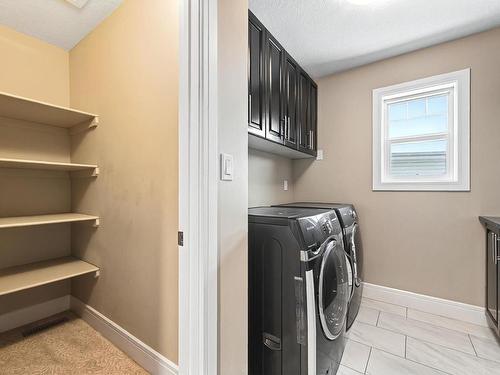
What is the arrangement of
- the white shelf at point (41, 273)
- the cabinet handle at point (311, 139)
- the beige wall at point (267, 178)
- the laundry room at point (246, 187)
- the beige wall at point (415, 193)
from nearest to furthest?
the laundry room at point (246, 187), the white shelf at point (41, 273), the beige wall at point (415, 193), the beige wall at point (267, 178), the cabinet handle at point (311, 139)

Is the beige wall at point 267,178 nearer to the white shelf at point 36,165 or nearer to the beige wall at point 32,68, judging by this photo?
the white shelf at point 36,165

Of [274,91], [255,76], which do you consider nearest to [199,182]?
[255,76]

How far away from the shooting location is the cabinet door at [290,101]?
2107 millimetres

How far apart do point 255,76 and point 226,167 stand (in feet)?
3.05

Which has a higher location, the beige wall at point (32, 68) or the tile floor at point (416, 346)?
the beige wall at point (32, 68)

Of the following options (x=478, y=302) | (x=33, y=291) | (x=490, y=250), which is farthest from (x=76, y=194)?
(x=478, y=302)

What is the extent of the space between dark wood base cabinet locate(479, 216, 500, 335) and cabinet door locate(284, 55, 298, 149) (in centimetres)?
159

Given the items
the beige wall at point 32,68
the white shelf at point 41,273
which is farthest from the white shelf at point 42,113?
the white shelf at point 41,273

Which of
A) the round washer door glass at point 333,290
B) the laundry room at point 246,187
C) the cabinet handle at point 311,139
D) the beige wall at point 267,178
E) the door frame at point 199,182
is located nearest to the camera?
the door frame at point 199,182

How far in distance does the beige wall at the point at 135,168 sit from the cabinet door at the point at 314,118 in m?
1.74

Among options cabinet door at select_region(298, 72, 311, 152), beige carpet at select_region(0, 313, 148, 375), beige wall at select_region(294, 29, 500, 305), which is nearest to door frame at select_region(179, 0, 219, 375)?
beige carpet at select_region(0, 313, 148, 375)

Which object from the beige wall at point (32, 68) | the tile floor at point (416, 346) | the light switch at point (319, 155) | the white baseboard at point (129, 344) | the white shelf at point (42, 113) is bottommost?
the tile floor at point (416, 346)

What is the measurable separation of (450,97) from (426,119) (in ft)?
0.81

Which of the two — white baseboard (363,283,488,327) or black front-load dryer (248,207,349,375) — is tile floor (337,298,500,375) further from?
black front-load dryer (248,207,349,375)
